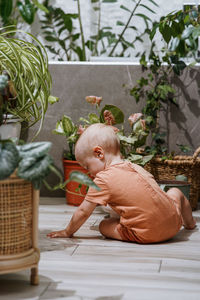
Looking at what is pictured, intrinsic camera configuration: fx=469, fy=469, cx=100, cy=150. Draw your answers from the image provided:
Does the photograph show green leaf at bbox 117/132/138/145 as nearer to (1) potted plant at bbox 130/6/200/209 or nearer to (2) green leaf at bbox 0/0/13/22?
(1) potted plant at bbox 130/6/200/209

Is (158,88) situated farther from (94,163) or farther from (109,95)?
(94,163)

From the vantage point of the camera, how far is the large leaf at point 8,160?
1101 mm

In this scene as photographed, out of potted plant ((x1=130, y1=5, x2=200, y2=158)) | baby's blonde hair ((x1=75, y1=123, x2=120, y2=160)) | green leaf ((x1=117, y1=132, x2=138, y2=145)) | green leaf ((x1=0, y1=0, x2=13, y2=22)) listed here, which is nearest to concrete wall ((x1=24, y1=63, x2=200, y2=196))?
potted plant ((x1=130, y1=5, x2=200, y2=158))

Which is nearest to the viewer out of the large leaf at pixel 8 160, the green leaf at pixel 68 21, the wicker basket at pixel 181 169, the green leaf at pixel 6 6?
the large leaf at pixel 8 160

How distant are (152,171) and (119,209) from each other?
0.67 metres

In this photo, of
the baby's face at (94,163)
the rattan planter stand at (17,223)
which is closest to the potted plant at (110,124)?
the baby's face at (94,163)

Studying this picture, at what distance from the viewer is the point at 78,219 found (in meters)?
1.73

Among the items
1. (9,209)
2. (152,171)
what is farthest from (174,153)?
(9,209)

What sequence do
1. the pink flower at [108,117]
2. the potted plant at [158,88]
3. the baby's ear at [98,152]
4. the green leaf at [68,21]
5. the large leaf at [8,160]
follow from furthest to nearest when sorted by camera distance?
1. the green leaf at [68,21]
2. the potted plant at [158,88]
3. the pink flower at [108,117]
4. the baby's ear at [98,152]
5. the large leaf at [8,160]

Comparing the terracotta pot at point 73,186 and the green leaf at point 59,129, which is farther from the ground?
the green leaf at point 59,129

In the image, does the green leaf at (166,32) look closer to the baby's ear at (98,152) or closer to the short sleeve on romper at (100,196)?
the baby's ear at (98,152)

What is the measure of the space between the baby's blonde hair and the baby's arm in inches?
Answer: 8.8

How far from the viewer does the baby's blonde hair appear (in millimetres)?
1829

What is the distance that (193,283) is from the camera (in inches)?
51.8
